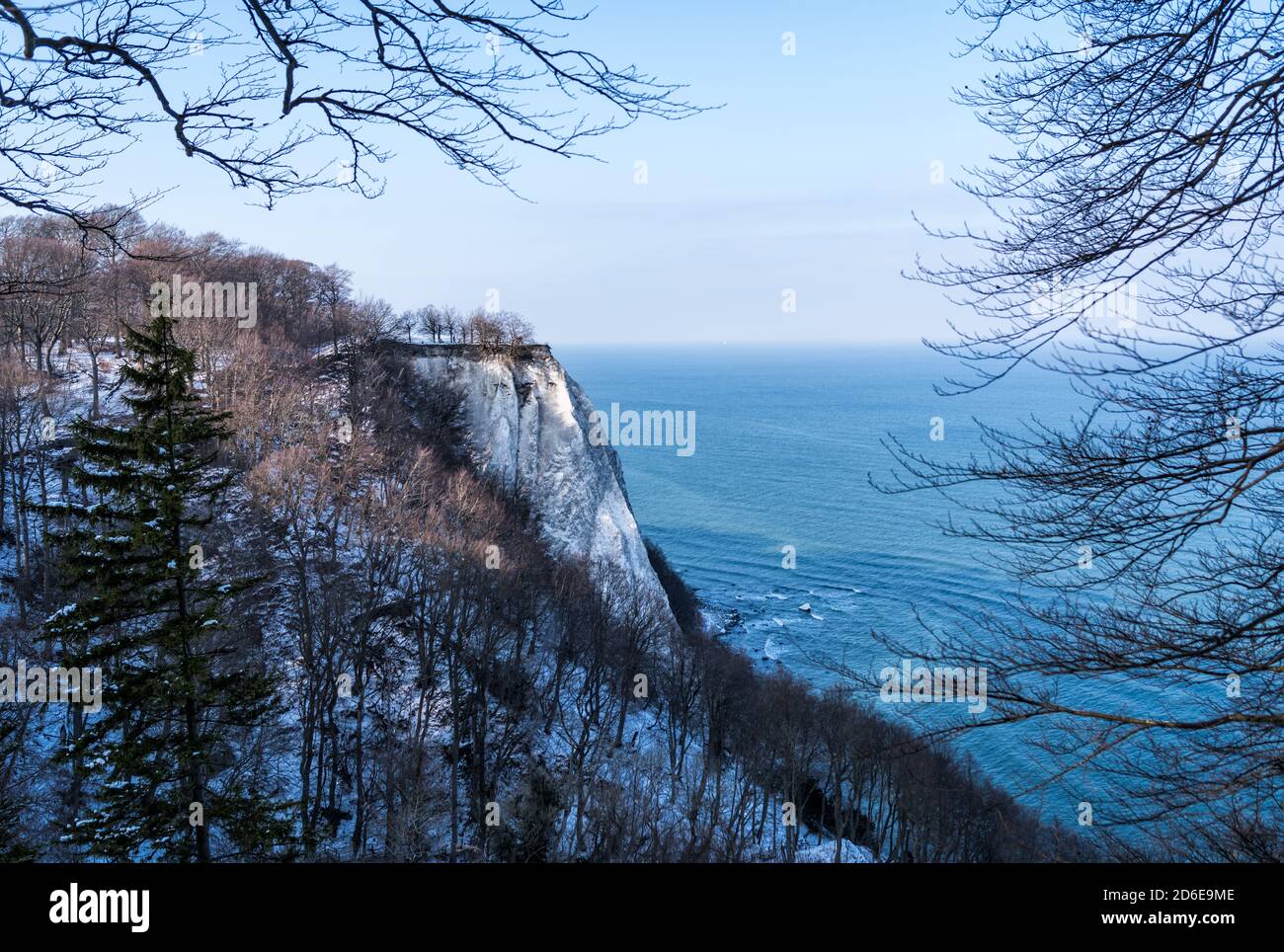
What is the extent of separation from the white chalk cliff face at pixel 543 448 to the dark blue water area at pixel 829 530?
9312 mm

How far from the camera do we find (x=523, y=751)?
2595cm

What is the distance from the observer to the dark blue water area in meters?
38.4

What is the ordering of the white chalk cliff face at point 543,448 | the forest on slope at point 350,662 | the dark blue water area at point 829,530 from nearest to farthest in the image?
the forest on slope at point 350,662 → the dark blue water area at point 829,530 → the white chalk cliff face at point 543,448

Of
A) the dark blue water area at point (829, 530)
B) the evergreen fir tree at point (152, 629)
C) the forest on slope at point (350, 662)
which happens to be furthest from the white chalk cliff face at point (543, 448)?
the evergreen fir tree at point (152, 629)

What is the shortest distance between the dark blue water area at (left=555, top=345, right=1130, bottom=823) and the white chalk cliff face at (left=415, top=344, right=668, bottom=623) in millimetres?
9312

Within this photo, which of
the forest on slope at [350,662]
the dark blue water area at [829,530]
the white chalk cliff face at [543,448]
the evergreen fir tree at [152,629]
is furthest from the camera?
the white chalk cliff face at [543,448]

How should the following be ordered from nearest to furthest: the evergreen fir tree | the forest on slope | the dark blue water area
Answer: the evergreen fir tree
the forest on slope
the dark blue water area

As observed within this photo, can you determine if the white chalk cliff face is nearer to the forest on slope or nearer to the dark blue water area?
the forest on slope

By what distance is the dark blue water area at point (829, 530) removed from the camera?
38.4 meters

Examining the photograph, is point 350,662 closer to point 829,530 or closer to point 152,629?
point 152,629

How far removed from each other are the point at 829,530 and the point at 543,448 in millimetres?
27579

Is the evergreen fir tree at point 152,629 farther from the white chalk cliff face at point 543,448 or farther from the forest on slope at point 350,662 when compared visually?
the white chalk cliff face at point 543,448

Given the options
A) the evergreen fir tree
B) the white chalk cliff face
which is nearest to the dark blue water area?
the white chalk cliff face
